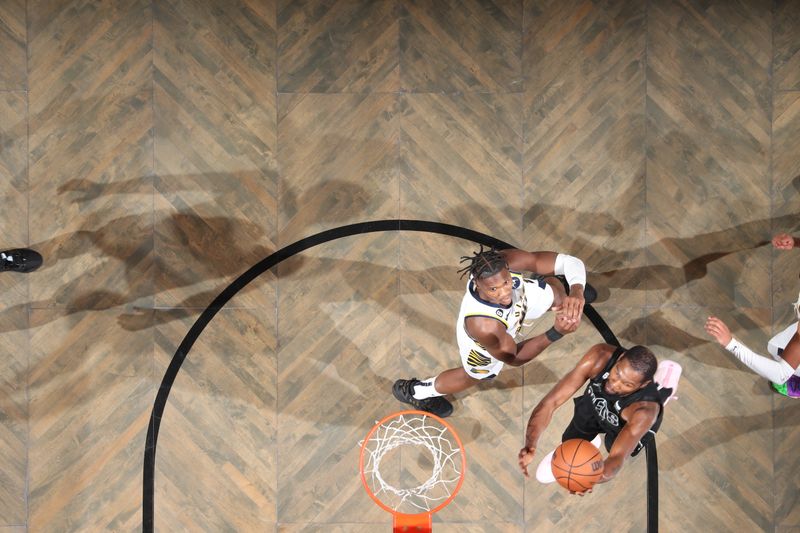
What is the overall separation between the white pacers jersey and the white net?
0.68 meters

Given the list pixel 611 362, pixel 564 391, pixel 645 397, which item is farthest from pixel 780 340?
pixel 564 391

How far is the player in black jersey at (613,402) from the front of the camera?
13.9ft

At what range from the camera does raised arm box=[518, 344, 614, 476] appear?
4555 millimetres

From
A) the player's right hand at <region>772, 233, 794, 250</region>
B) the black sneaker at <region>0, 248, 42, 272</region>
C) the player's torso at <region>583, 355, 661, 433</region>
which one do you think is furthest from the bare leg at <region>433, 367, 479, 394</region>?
the black sneaker at <region>0, 248, 42, 272</region>

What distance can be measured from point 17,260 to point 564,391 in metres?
4.08

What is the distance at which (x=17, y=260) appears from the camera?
495cm

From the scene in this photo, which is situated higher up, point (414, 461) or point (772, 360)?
point (772, 360)

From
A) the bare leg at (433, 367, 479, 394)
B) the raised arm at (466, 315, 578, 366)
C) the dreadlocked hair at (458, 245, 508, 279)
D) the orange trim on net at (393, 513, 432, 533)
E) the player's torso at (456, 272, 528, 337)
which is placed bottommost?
the orange trim on net at (393, 513, 432, 533)

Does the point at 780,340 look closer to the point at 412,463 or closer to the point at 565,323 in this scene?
the point at 565,323

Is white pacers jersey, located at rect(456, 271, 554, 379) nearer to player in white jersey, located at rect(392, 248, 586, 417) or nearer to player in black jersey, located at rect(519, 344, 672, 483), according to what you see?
player in white jersey, located at rect(392, 248, 586, 417)

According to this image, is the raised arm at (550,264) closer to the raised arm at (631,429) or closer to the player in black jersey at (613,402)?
the player in black jersey at (613,402)

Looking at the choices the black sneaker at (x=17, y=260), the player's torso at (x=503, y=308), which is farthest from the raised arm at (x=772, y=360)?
the black sneaker at (x=17, y=260)

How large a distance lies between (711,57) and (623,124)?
877mm

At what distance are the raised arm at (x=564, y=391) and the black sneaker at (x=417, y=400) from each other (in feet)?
2.34
